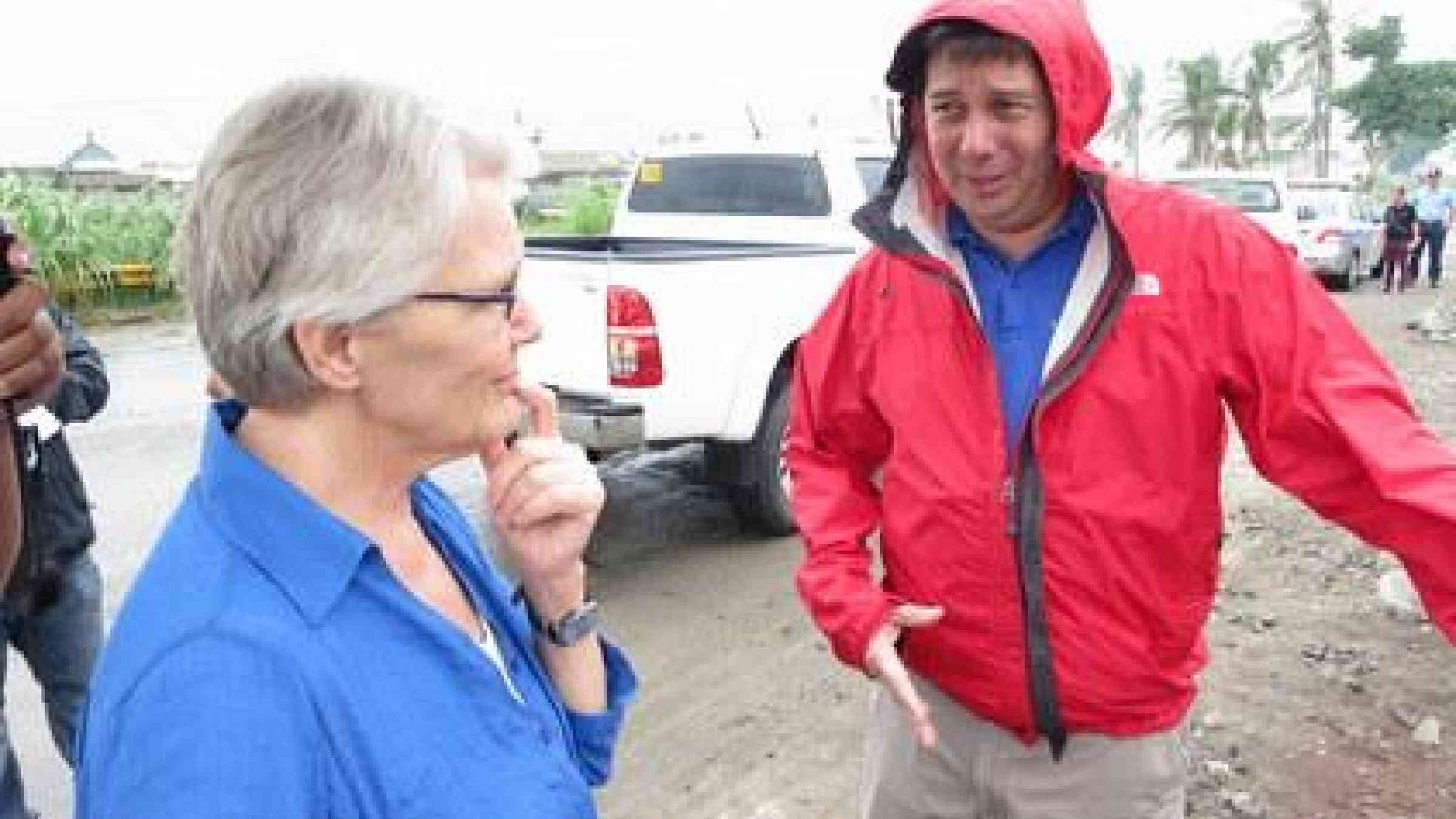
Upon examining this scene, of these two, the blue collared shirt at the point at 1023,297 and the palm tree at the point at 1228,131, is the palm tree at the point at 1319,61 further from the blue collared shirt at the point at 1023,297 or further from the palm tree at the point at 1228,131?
the blue collared shirt at the point at 1023,297

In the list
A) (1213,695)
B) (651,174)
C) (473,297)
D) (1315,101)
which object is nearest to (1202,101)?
(1315,101)

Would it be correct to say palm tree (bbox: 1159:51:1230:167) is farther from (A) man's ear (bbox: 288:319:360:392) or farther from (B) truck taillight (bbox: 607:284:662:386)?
(A) man's ear (bbox: 288:319:360:392)

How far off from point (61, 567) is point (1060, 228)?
8.43ft

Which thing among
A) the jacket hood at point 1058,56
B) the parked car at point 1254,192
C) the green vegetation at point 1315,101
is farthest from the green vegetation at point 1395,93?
the jacket hood at point 1058,56

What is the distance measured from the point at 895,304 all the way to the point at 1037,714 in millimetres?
736

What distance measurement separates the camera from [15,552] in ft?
8.22

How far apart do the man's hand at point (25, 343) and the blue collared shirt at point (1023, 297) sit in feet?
5.44

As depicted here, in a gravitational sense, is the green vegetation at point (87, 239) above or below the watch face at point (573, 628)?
below

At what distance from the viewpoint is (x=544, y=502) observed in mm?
1604

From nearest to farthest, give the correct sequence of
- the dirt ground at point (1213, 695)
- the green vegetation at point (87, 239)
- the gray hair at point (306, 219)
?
1. the gray hair at point (306, 219)
2. the dirt ground at point (1213, 695)
3. the green vegetation at point (87, 239)

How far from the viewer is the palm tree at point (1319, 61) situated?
61.4m

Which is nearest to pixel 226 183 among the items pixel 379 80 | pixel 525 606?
pixel 379 80

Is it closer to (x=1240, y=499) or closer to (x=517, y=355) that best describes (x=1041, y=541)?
(x=517, y=355)

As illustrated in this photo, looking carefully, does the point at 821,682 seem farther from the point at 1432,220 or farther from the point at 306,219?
the point at 1432,220
